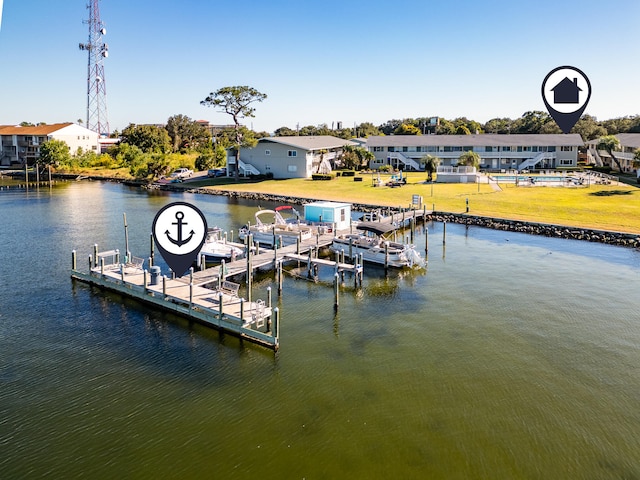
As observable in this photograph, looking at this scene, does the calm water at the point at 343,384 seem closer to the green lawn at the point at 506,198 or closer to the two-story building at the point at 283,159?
the green lawn at the point at 506,198

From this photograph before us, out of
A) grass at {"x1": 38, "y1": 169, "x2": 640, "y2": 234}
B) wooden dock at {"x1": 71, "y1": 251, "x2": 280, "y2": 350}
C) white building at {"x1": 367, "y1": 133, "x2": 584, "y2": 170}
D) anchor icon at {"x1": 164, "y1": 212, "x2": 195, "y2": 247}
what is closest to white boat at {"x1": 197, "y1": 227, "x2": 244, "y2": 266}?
wooden dock at {"x1": 71, "y1": 251, "x2": 280, "y2": 350}

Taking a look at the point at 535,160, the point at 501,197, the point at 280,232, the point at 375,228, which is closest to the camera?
the point at 375,228

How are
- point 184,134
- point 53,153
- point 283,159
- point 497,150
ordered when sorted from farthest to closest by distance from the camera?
point 184,134 → point 53,153 → point 497,150 → point 283,159

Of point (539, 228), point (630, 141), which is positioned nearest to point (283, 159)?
point (539, 228)

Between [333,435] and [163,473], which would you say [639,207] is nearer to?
[333,435]

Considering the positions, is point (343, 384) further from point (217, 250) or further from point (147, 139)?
point (147, 139)

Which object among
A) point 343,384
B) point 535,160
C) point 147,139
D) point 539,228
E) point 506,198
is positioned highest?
point 147,139

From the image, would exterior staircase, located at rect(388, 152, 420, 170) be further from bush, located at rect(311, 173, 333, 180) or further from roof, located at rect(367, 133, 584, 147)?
bush, located at rect(311, 173, 333, 180)

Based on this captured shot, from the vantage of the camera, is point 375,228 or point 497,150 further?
point 497,150
